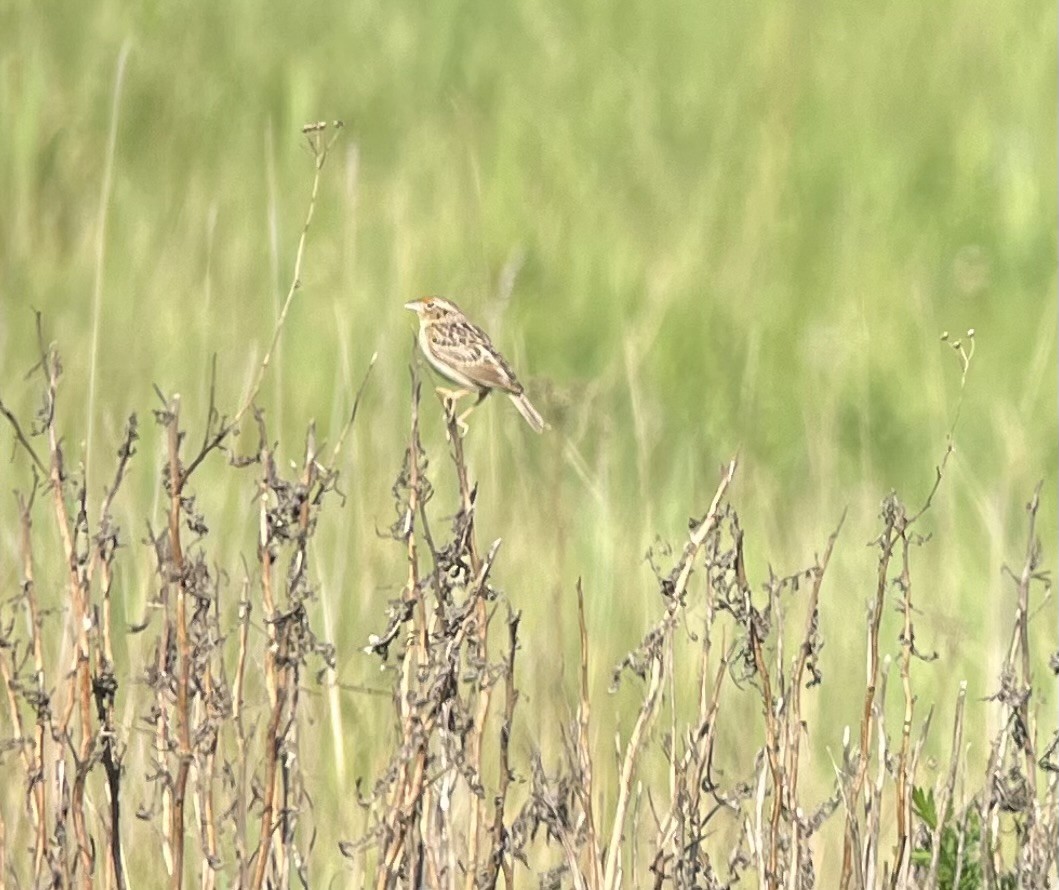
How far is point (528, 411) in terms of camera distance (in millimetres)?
5305

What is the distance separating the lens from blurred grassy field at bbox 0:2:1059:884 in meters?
4.86

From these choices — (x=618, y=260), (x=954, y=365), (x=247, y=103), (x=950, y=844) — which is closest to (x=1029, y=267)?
(x=954, y=365)

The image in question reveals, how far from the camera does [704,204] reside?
22.8 ft

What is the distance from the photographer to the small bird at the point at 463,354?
5.14 m

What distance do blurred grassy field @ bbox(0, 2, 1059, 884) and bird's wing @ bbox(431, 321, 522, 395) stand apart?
0.40 ft

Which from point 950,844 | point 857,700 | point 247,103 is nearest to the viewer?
point 950,844

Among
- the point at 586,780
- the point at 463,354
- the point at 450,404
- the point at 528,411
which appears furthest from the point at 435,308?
the point at 586,780

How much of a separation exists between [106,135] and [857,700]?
11.7 ft

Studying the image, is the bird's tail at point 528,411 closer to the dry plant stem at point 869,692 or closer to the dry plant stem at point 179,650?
the dry plant stem at point 869,692

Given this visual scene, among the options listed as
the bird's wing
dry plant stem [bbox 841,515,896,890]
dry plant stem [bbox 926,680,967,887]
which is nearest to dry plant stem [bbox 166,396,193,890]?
dry plant stem [bbox 841,515,896,890]

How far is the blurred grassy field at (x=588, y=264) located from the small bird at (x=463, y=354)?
0.36 ft

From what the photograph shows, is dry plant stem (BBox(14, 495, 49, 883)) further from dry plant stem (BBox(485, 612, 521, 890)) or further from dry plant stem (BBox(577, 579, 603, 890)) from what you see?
dry plant stem (BBox(577, 579, 603, 890))

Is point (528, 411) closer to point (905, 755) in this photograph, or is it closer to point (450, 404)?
point (450, 404)

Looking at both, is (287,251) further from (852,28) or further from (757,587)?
(852,28)
